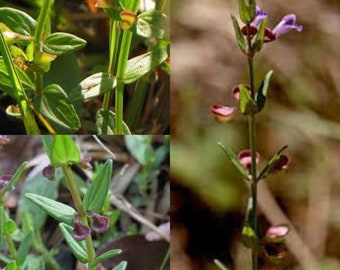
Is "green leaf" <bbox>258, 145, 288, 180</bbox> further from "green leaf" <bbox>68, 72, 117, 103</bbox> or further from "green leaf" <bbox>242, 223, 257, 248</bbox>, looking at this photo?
"green leaf" <bbox>68, 72, 117, 103</bbox>

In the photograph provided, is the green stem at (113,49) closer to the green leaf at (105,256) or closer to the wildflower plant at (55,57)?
the wildflower plant at (55,57)

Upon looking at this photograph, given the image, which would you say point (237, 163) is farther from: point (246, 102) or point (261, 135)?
point (261, 135)

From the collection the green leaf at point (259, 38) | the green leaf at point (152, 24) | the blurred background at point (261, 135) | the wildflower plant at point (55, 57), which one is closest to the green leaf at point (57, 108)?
the wildflower plant at point (55, 57)

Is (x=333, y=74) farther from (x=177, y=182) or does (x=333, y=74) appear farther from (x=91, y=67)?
(x=91, y=67)

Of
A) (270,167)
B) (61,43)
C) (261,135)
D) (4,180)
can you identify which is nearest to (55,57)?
(61,43)

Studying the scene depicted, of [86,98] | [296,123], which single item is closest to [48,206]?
[86,98]

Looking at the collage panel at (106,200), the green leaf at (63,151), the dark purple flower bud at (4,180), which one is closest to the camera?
the green leaf at (63,151)

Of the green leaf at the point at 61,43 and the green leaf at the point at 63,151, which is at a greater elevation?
the green leaf at the point at 61,43
